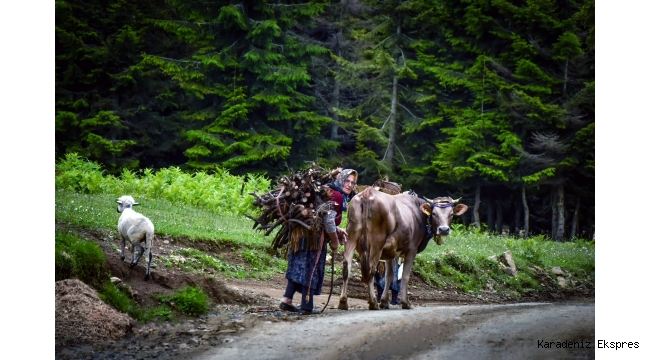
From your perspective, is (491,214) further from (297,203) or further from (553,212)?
(297,203)

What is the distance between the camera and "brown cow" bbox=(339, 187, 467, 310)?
9.38m

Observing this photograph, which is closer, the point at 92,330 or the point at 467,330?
the point at 92,330

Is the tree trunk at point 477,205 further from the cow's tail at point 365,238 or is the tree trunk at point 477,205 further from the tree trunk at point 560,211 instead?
the cow's tail at point 365,238

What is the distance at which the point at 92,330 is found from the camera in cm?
769

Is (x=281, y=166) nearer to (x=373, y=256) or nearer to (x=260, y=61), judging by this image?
(x=260, y=61)

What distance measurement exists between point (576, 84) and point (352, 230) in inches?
159

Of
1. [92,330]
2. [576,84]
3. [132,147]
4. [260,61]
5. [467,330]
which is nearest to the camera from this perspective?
[92,330]

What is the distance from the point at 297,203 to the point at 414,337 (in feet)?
6.09

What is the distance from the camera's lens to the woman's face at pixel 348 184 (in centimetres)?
910

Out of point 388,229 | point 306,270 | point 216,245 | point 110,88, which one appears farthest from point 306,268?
point 110,88

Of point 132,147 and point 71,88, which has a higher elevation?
point 71,88

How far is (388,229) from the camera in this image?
9594 mm

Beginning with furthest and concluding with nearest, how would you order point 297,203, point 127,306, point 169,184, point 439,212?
point 169,184 < point 439,212 < point 297,203 < point 127,306

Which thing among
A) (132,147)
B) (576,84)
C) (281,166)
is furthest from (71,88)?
(576,84)
